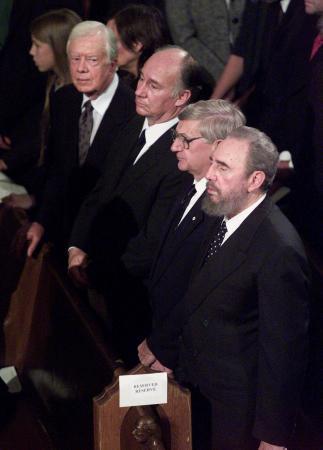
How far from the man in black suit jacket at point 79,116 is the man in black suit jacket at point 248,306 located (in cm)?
117

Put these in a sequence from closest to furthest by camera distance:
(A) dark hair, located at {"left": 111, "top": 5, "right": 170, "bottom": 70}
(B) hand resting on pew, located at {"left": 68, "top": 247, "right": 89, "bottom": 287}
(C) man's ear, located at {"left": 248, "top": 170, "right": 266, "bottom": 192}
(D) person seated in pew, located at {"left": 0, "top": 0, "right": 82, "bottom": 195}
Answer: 1. (C) man's ear, located at {"left": 248, "top": 170, "right": 266, "bottom": 192}
2. (B) hand resting on pew, located at {"left": 68, "top": 247, "right": 89, "bottom": 287}
3. (A) dark hair, located at {"left": 111, "top": 5, "right": 170, "bottom": 70}
4. (D) person seated in pew, located at {"left": 0, "top": 0, "right": 82, "bottom": 195}

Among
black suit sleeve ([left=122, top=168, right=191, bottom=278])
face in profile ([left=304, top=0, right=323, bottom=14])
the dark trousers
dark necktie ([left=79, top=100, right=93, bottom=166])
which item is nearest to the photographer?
the dark trousers

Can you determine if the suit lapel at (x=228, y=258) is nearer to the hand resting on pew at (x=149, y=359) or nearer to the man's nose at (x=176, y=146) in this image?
the hand resting on pew at (x=149, y=359)

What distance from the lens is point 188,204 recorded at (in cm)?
295

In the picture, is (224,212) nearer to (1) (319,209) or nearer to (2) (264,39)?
(1) (319,209)

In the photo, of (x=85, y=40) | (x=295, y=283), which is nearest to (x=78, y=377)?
(x=295, y=283)

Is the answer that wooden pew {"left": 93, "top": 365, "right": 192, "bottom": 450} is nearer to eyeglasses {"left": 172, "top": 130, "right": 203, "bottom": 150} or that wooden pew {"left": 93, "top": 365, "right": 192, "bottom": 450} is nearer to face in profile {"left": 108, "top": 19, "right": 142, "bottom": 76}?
eyeglasses {"left": 172, "top": 130, "right": 203, "bottom": 150}

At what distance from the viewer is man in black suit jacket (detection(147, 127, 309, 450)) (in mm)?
2469

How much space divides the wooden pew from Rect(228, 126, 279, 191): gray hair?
2.44 feet

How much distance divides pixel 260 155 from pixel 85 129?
1446 mm

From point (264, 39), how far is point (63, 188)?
1441 mm

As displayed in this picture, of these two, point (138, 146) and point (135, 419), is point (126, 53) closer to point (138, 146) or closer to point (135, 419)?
point (138, 146)

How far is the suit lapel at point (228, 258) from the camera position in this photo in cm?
255

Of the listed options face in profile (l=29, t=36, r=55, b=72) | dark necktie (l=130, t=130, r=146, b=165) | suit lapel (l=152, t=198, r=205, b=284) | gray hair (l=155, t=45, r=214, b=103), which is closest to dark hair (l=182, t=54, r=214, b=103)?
gray hair (l=155, t=45, r=214, b=103)
